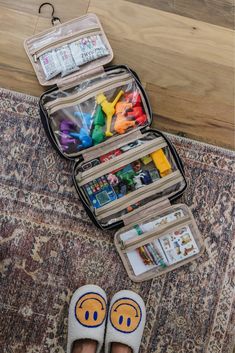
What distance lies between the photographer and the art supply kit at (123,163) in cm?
126

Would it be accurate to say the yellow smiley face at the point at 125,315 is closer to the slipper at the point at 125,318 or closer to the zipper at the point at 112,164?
the slipper at the point at 125,318

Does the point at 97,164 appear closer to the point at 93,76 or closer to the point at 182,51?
the point at 93,76

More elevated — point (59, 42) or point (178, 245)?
point (59, 42)

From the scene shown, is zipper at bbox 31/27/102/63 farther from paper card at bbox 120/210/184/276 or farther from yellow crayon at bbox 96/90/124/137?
paper card at bbox 120/210/184/276

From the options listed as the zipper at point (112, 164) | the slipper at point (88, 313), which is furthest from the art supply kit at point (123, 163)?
the slipper at point (88, 313)

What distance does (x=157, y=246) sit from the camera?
127 centimetres

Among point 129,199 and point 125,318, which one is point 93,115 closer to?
point 129,199

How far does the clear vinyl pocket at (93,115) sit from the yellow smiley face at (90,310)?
40 centimetres

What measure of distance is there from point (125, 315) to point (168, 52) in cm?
79

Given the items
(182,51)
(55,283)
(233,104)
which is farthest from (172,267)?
(182,51)

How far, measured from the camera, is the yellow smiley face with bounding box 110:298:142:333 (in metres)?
1.27

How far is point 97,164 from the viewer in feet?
4.18

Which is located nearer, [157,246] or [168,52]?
[157,246]

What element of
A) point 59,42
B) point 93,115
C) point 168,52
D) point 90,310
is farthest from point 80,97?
point 90,310
